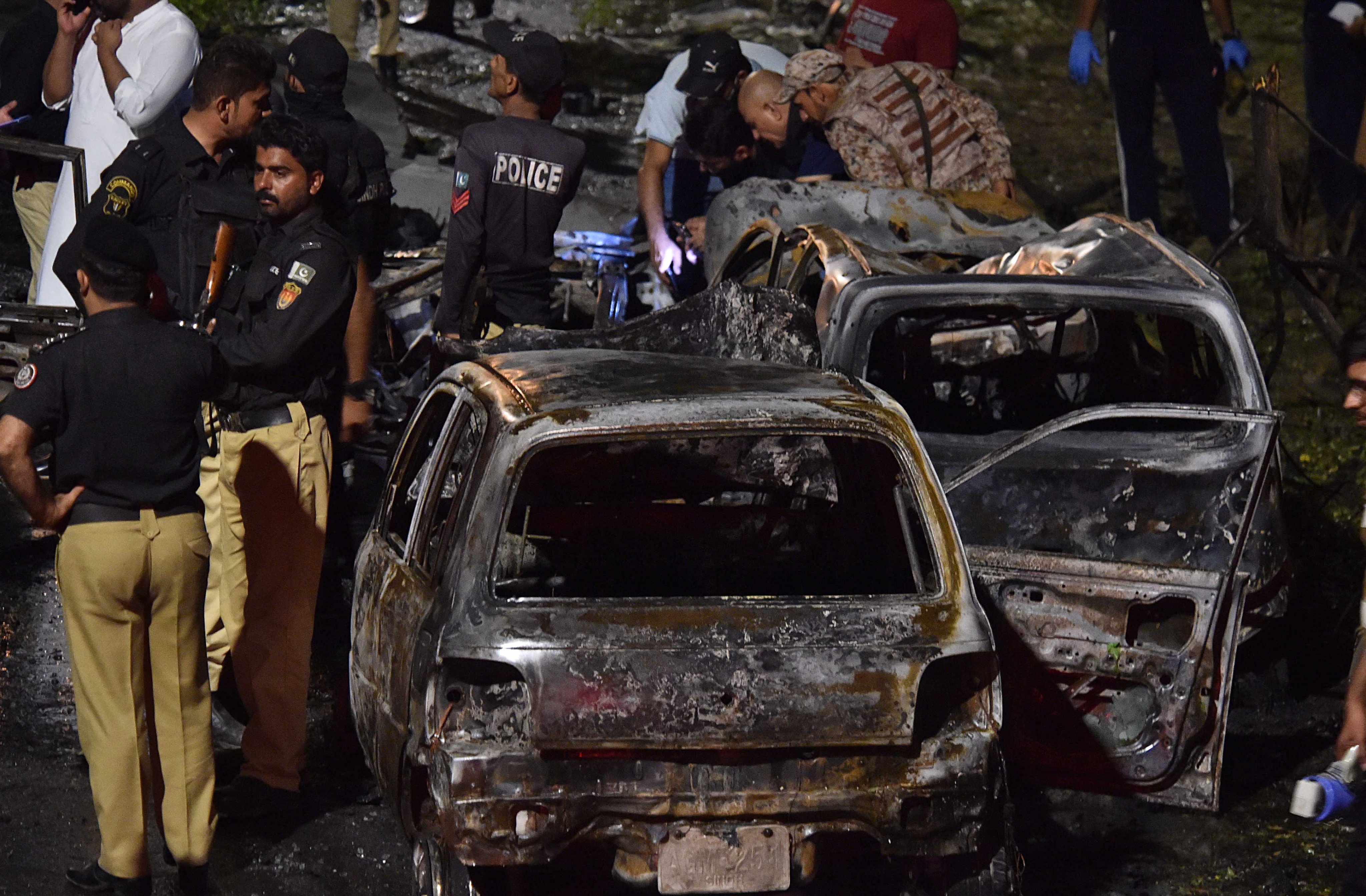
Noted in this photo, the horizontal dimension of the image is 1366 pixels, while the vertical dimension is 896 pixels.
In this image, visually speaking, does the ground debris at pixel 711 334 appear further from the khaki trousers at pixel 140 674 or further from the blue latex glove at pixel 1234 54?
the blue latex glove at pixel 1234 54

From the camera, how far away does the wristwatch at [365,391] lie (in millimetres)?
6922

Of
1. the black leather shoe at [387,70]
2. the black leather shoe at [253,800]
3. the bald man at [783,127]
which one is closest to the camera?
the black leather shoe at [253,800]

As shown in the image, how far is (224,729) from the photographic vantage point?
578 cm

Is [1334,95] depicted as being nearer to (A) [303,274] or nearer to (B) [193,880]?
(A) [303,274]

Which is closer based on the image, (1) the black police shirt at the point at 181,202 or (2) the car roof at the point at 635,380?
(2) the car roof at the point at 635,380

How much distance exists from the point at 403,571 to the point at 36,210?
481cm

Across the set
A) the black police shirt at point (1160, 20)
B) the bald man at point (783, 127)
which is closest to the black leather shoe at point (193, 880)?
the bald man at point (783, 127)

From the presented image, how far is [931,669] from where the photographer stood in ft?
13.5

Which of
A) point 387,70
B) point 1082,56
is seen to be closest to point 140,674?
point 1082,56

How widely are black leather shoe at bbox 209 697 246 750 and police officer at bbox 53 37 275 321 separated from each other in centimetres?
146

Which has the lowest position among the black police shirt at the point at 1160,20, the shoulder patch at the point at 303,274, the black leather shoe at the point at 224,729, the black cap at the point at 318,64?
the black leather shoe at the point at 224,729

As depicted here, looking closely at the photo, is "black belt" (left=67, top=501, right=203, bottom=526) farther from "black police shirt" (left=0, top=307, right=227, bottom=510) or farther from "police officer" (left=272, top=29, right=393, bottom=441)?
"police officer" (left=272, top=29, right=393, bottom=441)

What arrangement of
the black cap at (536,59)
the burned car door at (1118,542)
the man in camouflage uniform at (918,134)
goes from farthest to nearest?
the man in camouflage uniform at (918,134), the black cap at (536,59), the burned car door at (1118,542)

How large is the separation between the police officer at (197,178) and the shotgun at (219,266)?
0.09 ft
